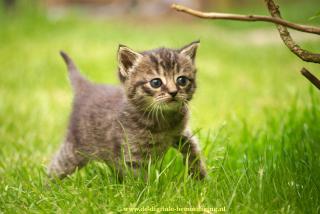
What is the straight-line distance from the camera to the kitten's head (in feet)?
12.6

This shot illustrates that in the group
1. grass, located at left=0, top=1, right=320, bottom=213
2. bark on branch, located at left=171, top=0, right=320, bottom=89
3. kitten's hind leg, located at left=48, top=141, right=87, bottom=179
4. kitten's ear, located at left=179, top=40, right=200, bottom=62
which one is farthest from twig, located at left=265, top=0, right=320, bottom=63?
kitten's hind leg, located at left=48, top=141, right=87, bottom=179

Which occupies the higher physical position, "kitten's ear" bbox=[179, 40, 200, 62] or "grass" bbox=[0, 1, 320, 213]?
"kitten's ear" bbox=[179, 40, 200, 62]

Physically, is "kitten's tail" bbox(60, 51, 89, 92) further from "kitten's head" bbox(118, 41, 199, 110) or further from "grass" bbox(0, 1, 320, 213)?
"kitten's head" bbox(118, 41, 199, 110)

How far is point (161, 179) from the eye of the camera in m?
3.50

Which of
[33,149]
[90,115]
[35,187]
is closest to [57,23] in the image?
[33,149]

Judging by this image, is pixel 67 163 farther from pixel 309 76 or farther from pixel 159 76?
pixel 309 76

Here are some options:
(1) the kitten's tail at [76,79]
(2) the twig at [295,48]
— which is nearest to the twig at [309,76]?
(2) the twig at [295,48]

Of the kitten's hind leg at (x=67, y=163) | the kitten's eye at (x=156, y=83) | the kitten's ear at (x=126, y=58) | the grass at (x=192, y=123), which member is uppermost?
the kitten's ear at (x=126, y=58)

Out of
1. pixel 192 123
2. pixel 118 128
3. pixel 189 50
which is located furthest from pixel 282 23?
pixel 192 123

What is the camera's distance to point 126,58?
164 inches

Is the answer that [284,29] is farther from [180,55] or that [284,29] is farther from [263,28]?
[263,28]

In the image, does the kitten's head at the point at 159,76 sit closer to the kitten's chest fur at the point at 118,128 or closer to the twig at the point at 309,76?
the kitten's chest fur at the point at 118,128

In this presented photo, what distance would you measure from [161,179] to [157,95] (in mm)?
671

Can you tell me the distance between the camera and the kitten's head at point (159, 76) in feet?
12.6
